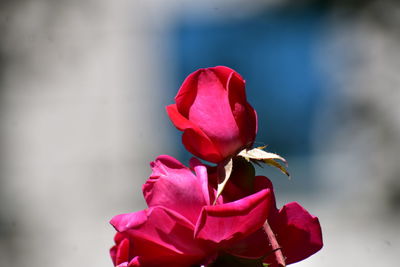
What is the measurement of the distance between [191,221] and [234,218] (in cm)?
2

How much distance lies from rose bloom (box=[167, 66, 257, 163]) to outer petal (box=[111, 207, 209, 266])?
0.13 ft

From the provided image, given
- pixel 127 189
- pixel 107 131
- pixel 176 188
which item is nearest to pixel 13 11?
pixel 107 131

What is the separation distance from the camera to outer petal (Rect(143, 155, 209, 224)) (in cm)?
27

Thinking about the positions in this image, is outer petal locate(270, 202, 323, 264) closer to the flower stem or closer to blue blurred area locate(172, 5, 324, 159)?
the flower stem

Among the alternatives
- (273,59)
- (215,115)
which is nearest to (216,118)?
(215,115)

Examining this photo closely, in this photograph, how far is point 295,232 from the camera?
302 millimetres

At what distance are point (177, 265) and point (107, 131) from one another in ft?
6.47

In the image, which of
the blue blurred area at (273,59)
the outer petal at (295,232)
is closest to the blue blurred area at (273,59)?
the blue blurred area at (273,59)

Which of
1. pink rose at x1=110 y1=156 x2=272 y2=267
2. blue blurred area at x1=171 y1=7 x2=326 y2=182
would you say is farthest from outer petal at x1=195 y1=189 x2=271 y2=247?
blue blurred area at x1=171 y1=7 x2=326 y2=182

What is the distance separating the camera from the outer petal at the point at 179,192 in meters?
0.27

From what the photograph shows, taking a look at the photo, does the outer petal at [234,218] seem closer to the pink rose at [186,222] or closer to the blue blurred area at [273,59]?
the pink rose at [186,222]

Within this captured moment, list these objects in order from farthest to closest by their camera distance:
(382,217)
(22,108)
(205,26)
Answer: (22,108) → (205,26) → (382,217)

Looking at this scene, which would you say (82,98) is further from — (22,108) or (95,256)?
(95,256)

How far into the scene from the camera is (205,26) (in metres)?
2.22
